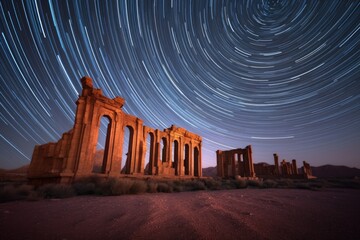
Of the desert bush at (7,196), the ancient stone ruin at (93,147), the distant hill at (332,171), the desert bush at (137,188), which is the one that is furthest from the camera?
the distant hill at (332,171)

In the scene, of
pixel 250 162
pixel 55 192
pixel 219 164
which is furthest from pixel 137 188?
pixel 219 164

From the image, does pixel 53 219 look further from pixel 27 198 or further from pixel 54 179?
pixel 54 179

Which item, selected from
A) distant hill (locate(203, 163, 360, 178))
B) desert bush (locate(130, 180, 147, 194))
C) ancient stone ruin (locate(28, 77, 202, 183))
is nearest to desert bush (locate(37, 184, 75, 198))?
desert bush (locate(130, 180, 147, 194))

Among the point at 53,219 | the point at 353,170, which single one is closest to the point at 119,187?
the point at 53,219

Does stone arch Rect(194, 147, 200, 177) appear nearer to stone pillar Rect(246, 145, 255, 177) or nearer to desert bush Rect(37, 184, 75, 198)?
stone pillar Rect(246, 145, 255, 177)

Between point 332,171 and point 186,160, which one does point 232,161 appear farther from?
point 332,171

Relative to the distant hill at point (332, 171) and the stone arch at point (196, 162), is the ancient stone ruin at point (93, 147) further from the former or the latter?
the distant hill at point (332, 171)

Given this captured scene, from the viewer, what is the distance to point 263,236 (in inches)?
99.3

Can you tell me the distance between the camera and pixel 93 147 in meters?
13.0

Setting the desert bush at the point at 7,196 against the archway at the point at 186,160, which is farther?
the archway at the point at 186,160

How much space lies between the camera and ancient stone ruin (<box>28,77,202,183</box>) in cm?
1187

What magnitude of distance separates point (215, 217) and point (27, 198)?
6.55 metres

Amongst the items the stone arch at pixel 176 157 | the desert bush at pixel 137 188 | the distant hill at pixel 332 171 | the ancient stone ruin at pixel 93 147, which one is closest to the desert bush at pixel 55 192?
the desert bush at pixel 137 188

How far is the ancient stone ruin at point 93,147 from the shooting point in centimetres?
1187
